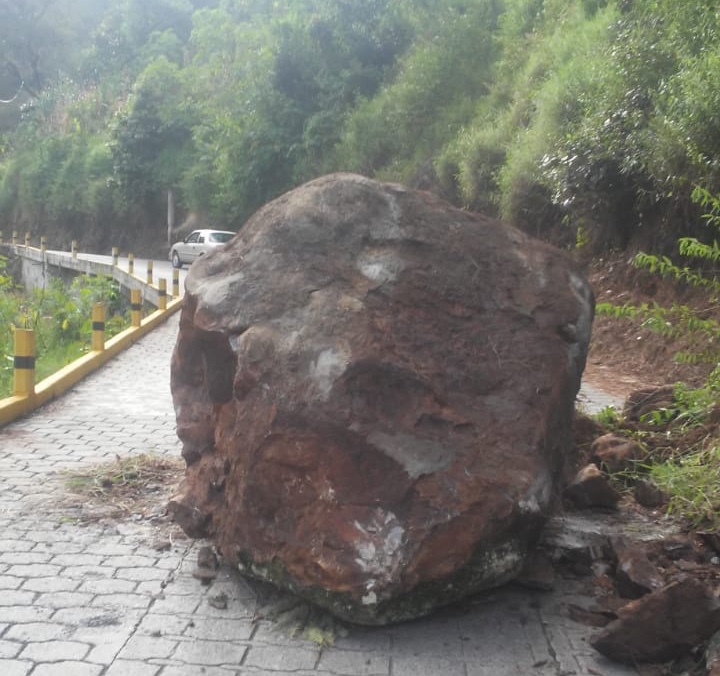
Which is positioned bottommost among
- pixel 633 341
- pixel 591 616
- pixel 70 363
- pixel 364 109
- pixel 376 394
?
pixel 70 363

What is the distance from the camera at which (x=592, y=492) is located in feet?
16.1

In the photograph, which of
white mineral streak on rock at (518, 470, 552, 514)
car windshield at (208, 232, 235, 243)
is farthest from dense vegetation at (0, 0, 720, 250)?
white mineral streak on rock at (518, 470, 552, 514)

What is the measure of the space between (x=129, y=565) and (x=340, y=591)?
4.33 feet

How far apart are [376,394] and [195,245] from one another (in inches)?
1093

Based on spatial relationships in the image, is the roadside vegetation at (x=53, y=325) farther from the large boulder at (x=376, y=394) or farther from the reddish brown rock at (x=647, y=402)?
the reddish brown rock at (x=647, y=402)

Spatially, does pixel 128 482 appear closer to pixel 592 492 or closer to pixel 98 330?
pixel 592 492

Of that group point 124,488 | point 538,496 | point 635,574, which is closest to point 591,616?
point 635,574

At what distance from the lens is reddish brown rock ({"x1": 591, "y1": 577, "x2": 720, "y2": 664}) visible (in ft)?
11.3

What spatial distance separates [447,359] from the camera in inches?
160

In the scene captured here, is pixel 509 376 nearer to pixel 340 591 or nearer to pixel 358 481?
pixel 358 481

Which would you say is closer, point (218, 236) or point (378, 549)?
point (378, 549)

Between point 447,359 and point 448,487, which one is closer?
point 448,487

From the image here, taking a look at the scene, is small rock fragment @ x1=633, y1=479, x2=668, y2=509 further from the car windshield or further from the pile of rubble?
the car windshield

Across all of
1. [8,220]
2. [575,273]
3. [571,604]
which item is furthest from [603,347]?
[8,220]
